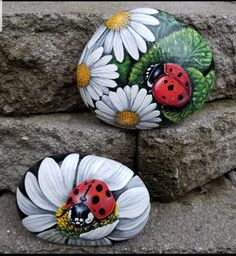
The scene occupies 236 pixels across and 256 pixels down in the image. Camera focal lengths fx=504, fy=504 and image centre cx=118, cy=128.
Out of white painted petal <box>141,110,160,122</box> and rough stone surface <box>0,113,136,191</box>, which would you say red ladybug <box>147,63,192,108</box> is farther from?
rough stone surface <box>0,113,136,191</box>

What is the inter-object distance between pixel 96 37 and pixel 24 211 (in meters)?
0.57

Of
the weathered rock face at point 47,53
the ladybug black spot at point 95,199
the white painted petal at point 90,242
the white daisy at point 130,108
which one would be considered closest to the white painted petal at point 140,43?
the white daisy at point 130,108

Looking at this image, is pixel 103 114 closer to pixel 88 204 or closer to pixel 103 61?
pixel 103 61

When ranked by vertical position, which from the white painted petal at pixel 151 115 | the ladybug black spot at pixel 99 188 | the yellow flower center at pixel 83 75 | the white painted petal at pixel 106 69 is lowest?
the ladybug black spot at pixel 99 188

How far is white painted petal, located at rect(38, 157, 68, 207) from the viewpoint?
4.54ft

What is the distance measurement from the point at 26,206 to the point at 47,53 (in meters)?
0.51

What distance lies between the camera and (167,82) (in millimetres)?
1498

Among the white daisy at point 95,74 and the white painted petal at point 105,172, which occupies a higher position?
the white daisy at point 95,74

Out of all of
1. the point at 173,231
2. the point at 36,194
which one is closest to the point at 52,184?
the point at 36,194

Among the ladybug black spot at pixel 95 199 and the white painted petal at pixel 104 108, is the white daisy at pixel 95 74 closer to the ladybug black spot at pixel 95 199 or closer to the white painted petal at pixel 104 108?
the white painted petal at pixel 104 108

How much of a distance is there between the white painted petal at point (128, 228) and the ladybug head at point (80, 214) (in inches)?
3.8

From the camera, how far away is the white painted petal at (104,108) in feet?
5.09

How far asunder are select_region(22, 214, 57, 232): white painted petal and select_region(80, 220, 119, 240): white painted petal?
0.10m

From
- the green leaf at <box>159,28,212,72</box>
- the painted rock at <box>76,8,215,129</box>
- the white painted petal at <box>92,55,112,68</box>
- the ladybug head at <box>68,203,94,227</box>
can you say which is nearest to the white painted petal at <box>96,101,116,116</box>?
the painted rock at <box>76,8,215,129</box>
